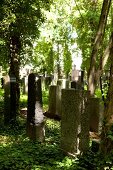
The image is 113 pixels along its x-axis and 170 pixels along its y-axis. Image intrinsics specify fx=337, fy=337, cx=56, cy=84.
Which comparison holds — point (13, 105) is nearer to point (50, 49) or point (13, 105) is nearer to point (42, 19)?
point (42, 19)

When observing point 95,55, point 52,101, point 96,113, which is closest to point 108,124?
point 96,113

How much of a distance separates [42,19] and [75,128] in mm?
6641

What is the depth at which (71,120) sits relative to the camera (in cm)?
682

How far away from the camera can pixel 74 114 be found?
677 cm

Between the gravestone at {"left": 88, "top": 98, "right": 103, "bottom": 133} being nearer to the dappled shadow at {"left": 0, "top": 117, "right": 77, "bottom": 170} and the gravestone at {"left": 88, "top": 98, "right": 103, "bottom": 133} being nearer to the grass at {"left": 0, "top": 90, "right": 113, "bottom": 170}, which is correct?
the dappled shadow at {"left": 0, "top": 117, "right": 77, "bottom": 170}

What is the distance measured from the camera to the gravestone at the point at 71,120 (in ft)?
22.2

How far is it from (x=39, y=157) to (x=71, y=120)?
973 mm

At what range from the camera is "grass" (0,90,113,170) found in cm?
601

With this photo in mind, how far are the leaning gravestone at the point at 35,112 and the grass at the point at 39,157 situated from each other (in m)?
0.20

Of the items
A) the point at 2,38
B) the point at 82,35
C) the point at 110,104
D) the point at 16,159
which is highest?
the point at 82,35

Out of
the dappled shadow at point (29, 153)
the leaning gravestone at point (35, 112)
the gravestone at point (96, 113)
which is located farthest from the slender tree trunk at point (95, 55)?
the leaning gravestone at point (35, 112)

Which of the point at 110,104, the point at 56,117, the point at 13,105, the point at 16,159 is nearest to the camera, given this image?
the point at 110,104

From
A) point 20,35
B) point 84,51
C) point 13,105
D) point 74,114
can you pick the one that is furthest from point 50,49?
point 74,114

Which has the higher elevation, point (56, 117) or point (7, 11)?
point (7, 11)
